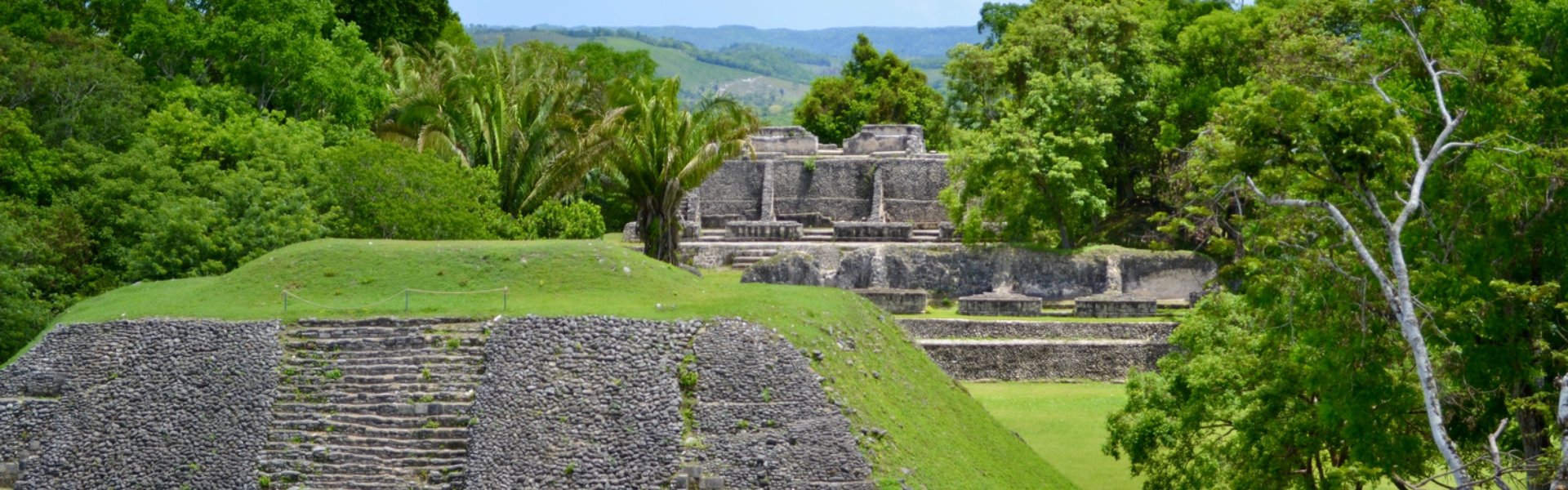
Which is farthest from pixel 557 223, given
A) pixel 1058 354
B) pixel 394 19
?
pixel 394 19

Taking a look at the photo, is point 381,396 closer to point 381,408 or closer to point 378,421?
point 381,408

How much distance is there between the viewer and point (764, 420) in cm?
1875

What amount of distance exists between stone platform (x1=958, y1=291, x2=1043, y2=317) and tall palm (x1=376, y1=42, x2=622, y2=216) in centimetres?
731

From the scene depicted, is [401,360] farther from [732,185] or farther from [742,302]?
[732,185]

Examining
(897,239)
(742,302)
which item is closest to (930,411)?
(742,302)

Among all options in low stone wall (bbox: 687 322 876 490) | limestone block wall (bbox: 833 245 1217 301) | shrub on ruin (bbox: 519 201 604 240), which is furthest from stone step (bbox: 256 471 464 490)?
limestone block wall (bbox: 833 245 1217 301)

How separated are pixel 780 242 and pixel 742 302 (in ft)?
56.3

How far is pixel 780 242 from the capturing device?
38.8m

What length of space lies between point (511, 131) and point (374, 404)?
13.9 metres

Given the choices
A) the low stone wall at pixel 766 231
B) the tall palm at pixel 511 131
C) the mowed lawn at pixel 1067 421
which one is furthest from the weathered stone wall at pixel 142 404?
the low stone wall at pixel 766 231

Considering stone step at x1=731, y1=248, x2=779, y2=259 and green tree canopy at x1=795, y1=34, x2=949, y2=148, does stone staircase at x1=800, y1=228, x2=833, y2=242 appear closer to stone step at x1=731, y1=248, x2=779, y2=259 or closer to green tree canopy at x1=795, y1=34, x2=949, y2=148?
stone step at x1=731, y1=248, x2=779, y2=259

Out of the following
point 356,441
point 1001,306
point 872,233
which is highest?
point 872,233

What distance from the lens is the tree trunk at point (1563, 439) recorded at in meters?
11.9

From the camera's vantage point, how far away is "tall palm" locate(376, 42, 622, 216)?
32031 mm
